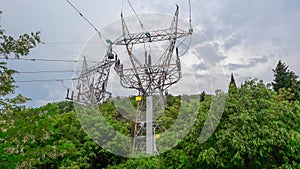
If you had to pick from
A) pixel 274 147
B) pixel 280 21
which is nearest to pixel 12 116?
pixel 274 147

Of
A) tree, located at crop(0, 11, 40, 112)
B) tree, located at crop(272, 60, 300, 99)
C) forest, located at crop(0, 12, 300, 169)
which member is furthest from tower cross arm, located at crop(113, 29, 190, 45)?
tree, located at crop(272, 60, 300, 99)

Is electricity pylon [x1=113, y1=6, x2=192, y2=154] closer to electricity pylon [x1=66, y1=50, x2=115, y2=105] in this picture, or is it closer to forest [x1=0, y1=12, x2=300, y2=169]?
forest [x1=0, y1=12, x2=300, y2=169]

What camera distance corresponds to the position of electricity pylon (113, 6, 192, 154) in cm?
1107


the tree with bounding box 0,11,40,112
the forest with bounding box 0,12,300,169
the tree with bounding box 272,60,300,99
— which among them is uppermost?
the tree with bounding box 272,60,300,99

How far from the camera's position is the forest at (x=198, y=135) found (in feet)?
16.3

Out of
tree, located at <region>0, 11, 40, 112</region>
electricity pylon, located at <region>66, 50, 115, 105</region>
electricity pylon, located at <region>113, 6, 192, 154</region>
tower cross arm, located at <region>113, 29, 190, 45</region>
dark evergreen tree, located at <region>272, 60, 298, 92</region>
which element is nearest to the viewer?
tree, located at <region>0, 11, 40, 112</region>

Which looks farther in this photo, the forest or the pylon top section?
the pylon top section

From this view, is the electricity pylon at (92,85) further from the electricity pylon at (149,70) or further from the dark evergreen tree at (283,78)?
the dark evergreen tree at (283,78)

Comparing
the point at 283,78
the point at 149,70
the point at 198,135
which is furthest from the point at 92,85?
the point at 283,78

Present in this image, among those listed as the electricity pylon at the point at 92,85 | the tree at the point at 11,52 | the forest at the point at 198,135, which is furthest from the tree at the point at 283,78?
the tree at the point at 11,52

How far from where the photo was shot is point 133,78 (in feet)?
39.1

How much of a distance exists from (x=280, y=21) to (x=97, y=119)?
9786 millimetres

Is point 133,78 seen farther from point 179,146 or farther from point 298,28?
point 298,28

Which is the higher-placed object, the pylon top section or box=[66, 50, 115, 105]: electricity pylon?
the pylon top section
